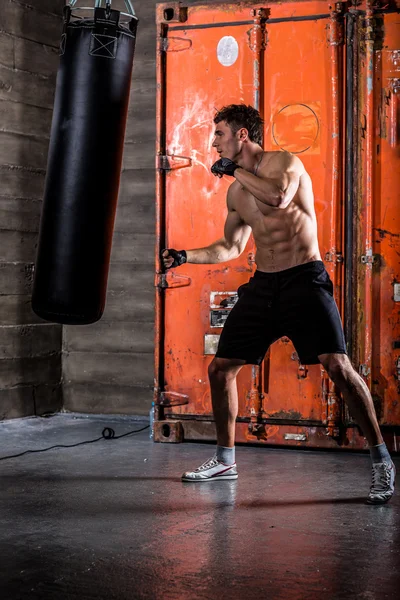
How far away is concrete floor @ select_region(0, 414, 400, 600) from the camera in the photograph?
3.13m

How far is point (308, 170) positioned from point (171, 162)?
0.95 metres

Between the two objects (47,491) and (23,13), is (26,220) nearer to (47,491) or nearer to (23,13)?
(23,13)

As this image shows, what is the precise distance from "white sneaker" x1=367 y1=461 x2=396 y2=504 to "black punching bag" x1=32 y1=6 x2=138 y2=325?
5.57 feet

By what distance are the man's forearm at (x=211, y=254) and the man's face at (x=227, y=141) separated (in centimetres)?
49

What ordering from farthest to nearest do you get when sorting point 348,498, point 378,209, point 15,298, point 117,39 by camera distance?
point 15,298, point 378,209, point 117,39, point 348,498

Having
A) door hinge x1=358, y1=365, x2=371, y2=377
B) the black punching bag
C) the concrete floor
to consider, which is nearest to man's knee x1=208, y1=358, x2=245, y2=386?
the concrete floor

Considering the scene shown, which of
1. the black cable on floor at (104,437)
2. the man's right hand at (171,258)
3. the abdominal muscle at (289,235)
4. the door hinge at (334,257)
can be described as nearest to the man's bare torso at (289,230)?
the abdominal muscle at (289,235)

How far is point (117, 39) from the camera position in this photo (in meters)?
4.96

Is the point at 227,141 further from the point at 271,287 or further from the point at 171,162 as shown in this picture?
the point at 171,162

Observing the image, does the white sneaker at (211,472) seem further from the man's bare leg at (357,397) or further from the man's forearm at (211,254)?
the man's forearm at (211,254)

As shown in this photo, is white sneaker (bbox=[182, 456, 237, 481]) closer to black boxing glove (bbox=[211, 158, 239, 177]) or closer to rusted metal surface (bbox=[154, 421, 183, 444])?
rusted metal surface (bbox=[154, 421, 183, 444])

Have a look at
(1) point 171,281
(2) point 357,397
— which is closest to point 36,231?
(1) point 171,281

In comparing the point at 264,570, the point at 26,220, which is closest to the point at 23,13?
the point at 26,220

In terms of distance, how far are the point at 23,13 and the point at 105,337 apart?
257 centimetres
